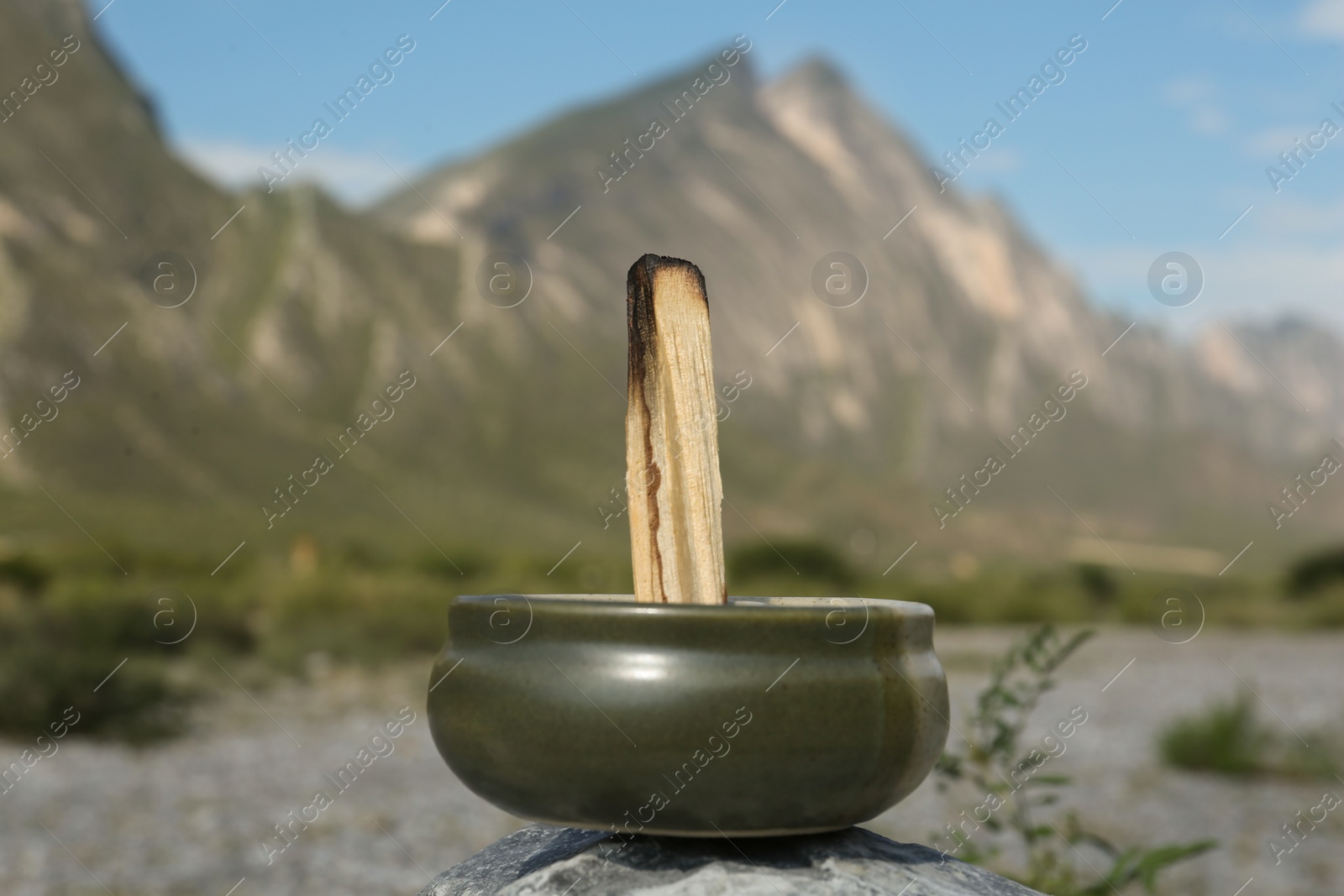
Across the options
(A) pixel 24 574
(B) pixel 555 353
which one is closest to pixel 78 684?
(A) pixel 24 574

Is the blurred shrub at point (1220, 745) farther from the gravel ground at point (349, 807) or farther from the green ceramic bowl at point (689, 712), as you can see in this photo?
the green ceramic bowl at point (689, 712)

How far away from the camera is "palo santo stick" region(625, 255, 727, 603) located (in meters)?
2.36

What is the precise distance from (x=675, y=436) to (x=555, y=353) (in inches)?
4415

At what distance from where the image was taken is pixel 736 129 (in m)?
160

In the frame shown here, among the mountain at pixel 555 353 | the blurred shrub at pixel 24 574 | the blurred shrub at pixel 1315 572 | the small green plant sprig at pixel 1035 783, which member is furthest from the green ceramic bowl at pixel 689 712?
the blurred shrub at pixel 1315 572

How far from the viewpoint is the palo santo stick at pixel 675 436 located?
236 centimetres

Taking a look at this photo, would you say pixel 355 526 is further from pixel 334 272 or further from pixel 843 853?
pixel 843 853

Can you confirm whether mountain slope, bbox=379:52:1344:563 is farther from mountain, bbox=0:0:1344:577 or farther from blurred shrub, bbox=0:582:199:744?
blurred shrub, bbox=0:582:199:744

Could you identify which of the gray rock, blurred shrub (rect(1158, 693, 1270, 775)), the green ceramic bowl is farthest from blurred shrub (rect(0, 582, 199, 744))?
→ the green ceramic bowl

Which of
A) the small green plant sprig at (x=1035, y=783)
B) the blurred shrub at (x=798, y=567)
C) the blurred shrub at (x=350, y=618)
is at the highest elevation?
the small green plant sprig at (x=1035, y=783)

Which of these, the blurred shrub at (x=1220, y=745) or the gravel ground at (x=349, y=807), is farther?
the blurred shrub at (x=1220, y=745)

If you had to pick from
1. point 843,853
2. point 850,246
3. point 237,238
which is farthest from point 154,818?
→ point 850,246

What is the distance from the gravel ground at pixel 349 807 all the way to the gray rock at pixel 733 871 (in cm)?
236

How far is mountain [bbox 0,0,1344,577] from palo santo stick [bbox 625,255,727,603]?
17726 millimetres
